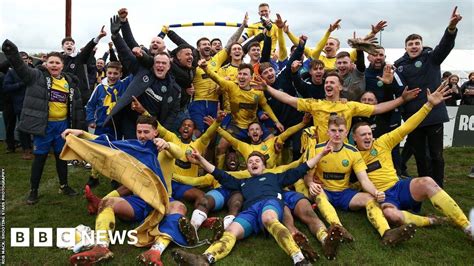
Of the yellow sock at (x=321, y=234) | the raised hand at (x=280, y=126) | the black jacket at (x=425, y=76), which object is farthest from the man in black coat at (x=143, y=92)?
the black jacket at (x=425, y=76)

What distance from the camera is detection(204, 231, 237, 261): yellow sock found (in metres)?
4.11

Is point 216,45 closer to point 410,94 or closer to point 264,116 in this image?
point 264,116

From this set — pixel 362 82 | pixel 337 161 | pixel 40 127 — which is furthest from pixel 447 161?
pixel 40 127

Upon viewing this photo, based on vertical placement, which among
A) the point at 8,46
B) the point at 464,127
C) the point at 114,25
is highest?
the point at 114,25

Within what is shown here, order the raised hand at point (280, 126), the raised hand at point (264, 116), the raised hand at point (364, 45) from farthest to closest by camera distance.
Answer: the raised hand at point (264, 116) → the raised hand at point (280, 126) → the raised hand at point (364, 45)

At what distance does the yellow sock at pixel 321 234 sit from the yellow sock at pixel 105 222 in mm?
2212

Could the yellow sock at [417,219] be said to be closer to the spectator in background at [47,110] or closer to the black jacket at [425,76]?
the black jacket at [425,76]

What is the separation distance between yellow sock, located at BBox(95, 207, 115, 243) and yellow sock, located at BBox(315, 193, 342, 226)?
7.74 feet

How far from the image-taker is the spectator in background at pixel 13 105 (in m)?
9.25

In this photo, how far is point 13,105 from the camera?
9820mm

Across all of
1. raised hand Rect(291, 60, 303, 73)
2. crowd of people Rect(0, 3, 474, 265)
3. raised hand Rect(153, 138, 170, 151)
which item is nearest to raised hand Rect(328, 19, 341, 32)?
crowd of people Rect(0, 3, 474, 265)

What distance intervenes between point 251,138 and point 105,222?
2.70 m

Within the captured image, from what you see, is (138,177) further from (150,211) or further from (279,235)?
(279,235)

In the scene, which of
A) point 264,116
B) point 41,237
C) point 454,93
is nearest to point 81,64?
point 264,116
